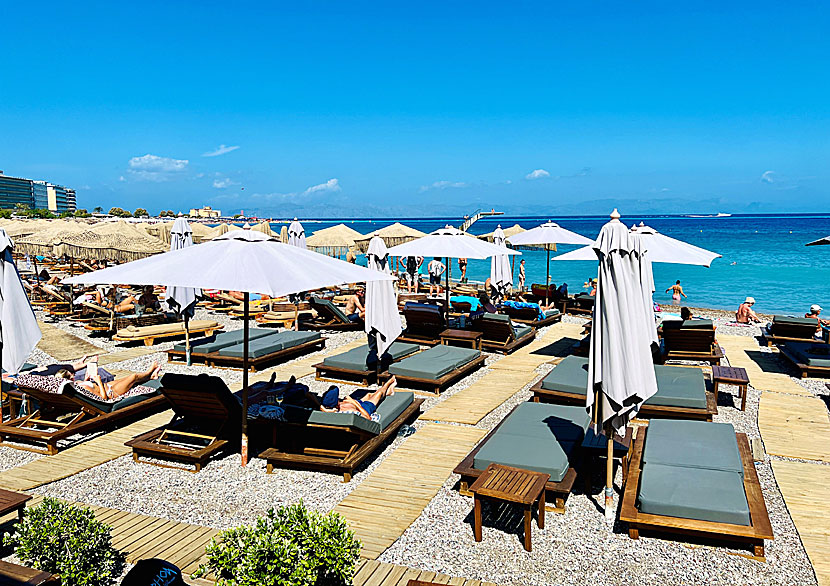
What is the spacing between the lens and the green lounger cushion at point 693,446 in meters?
5.14

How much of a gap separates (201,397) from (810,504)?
5.87 metres

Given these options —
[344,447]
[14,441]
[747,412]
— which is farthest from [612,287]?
[14,441]

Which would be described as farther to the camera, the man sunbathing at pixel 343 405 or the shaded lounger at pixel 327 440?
the man sunbathing at pixel 343 405

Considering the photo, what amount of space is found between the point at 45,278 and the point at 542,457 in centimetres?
2186

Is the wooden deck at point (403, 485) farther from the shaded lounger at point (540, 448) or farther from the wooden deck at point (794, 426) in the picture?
the wooden deck at point (794, 426)

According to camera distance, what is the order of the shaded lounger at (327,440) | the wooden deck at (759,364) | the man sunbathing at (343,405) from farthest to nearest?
the wooden deck at (759,364)
the man sunbathing at (343,405)
the shaded lounger at (327,440)

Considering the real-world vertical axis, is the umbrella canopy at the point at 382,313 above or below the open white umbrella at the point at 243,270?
below

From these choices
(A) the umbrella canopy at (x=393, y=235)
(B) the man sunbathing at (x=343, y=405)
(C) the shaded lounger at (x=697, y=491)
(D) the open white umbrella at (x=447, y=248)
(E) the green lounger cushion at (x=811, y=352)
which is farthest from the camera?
(A) the umbrella canopy at (x=393, y=235)

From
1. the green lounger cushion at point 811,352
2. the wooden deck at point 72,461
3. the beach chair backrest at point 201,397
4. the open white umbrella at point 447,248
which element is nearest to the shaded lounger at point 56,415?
the wooden deck at point 72,461

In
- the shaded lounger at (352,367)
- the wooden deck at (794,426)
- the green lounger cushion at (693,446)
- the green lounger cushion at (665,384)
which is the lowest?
the wooden deck at (794,426)

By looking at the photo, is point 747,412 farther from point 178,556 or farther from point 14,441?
point 14,441

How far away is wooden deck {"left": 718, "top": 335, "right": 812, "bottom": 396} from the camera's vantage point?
916 cm

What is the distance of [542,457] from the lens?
17.2ft

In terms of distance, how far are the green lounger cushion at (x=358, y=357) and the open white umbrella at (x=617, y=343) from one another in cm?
486
